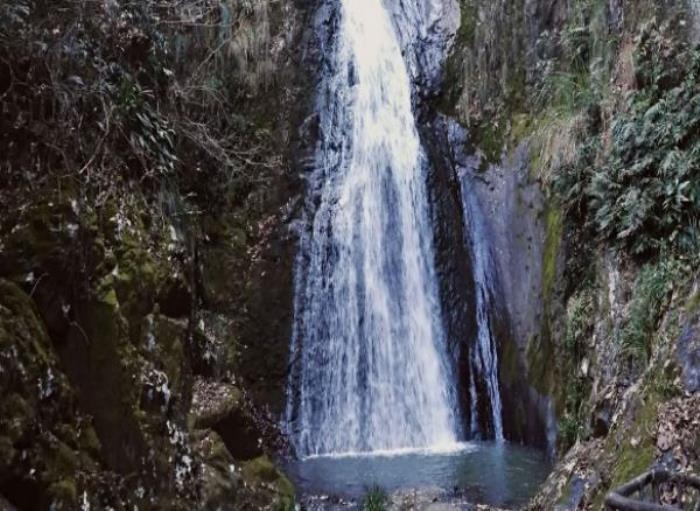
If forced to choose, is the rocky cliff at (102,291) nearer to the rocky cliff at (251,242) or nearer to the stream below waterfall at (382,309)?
the rocky cliff at (251,242)

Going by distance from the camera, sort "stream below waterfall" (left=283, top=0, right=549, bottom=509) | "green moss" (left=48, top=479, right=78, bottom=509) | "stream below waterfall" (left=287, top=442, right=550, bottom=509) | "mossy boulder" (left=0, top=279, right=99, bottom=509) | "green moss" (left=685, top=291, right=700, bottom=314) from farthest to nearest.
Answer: "stream below waterfall" (left=283, top=0, right=549, bottom=509) → "stream below waterfall" (left=287, top=442, right=550, bottom=509) → "green moss" (left=685, top=291, right=700, bottom=314) → "green moss" (left=48, top=479, right=78, bottom=509) → "mossy boulder" (left=0, top=279, right=99, bottom=509)

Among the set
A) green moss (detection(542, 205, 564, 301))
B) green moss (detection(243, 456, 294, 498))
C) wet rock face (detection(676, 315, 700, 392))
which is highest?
green moss (detection(542, 205, 564, 301))

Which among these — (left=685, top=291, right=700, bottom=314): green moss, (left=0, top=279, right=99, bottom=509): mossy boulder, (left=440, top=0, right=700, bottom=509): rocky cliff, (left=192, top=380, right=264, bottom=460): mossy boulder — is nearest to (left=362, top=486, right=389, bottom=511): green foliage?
(left=192, top=380, right=264, bottom=460): mossy boulder

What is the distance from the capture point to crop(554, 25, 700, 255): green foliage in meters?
6.45

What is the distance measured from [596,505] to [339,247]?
729 cm

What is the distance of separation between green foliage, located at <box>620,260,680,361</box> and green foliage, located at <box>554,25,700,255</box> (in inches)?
12.9

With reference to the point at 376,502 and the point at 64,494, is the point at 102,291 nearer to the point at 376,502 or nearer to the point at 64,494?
the point at 64,494

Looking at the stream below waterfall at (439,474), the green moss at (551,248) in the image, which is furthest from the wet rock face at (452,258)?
the green moss at (551,248)

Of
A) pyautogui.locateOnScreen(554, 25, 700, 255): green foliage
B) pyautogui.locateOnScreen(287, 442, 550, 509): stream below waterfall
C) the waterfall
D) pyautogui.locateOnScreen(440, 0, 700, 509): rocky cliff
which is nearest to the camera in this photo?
pyautogui.locateOnScreen(440, 0, 700, 509): rocky cliff

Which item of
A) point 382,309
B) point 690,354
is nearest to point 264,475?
point 690,354

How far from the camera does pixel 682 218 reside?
253 inches

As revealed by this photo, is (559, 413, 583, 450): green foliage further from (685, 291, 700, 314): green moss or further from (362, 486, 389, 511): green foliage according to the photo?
(685, 291, 700, 314): green moss

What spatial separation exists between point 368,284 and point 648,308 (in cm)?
551

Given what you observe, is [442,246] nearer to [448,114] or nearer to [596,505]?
[448,114]
